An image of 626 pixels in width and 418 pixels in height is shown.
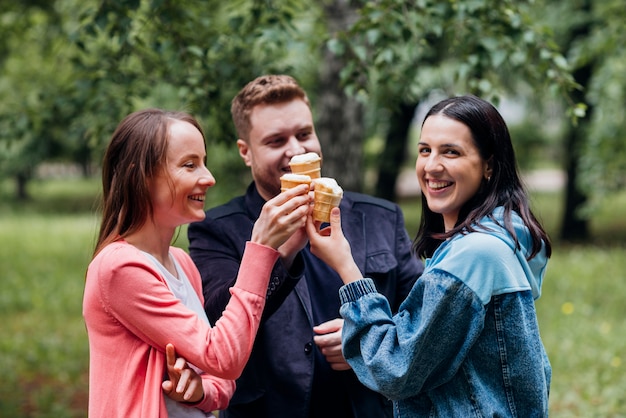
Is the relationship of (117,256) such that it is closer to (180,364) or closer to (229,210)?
(180,364)

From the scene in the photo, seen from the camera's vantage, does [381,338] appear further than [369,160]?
No

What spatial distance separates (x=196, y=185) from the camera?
2156 millimetres

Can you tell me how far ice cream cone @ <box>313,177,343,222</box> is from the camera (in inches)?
89.5

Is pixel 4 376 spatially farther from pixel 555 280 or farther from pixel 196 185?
pixel 555 280

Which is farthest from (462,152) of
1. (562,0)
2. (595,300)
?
(562,0)

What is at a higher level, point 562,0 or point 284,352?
point 562,0

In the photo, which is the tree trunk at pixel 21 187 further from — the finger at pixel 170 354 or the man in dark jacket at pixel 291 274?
the finger at pixel 170 354

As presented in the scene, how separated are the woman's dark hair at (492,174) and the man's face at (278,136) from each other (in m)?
0.73

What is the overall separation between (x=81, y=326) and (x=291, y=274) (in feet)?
23.3

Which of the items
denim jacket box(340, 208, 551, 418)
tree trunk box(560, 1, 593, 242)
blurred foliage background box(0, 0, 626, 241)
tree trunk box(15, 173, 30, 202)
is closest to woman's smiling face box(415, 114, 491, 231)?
denim jacket box(340, 208, 551, 418)

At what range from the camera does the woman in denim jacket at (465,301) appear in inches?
74.6

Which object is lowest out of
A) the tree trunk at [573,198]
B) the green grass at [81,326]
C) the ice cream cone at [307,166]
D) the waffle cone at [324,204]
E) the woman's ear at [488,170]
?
the green grass at [81,326]

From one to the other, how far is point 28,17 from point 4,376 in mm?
3572

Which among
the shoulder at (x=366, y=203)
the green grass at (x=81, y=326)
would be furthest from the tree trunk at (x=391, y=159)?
the shoulder at (x=366, y=203)
